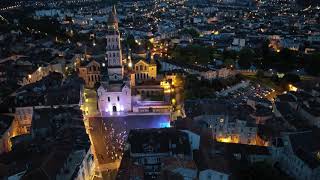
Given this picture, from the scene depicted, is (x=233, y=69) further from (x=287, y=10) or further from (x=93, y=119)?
(x=287, y=10)

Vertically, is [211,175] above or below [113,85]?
below

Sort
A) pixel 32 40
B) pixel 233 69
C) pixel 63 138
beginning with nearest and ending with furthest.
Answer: pixel 63 138 → pixel 233 69 → pixel 32 40

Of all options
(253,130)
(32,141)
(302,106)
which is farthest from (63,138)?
(302,106)

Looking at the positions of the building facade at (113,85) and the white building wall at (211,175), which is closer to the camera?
the white building wall at (211,175)

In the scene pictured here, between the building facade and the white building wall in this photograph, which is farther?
the building facade

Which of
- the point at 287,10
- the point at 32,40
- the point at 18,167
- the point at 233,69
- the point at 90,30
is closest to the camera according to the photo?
the point at 18,167

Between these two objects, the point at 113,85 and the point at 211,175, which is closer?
the point at 211,175

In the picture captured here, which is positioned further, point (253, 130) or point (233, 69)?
point (233, 69)

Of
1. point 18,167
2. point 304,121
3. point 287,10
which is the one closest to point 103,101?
point 18,167

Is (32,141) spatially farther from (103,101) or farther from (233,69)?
(233,69)
